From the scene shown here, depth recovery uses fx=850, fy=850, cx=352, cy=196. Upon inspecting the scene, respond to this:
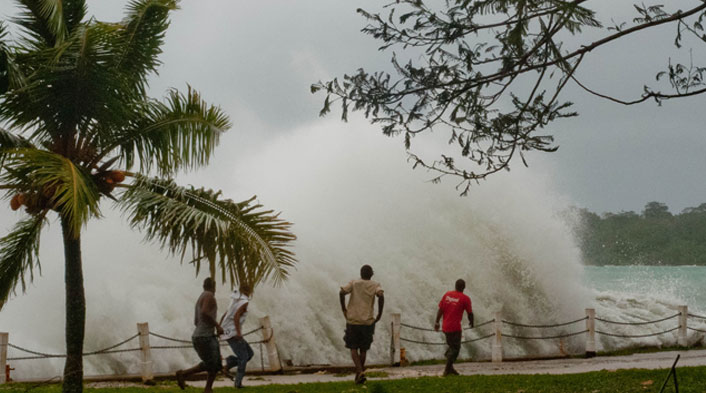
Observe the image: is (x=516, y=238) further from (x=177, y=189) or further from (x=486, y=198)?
(x=177, y=189)

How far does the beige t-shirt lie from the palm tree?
1583 millimetres

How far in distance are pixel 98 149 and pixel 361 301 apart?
434cm

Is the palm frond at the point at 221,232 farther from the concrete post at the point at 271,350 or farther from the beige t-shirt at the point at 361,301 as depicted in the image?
the concrete post at the point at 271,350

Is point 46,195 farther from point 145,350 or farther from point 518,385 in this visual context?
point 518,385

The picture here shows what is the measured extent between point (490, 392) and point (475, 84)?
19.8 ft

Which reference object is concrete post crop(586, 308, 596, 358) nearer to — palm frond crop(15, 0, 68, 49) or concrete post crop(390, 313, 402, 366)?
concrete post crop(390, 313, 402, 366)

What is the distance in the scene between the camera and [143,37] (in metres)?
12.4

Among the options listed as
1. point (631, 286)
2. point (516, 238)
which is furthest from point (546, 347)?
point (631, 286)

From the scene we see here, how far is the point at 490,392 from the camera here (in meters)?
11.1

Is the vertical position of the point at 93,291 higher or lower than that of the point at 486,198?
lower

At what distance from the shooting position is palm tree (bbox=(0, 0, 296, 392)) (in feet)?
35.7

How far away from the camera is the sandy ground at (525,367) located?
14844mm

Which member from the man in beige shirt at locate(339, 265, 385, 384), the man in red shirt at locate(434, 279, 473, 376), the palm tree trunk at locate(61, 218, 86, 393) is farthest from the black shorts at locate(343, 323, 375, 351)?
the palm tree trunk at locate(61, 218, 86, 393)

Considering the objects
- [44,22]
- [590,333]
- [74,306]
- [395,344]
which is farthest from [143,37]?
[590,333]
